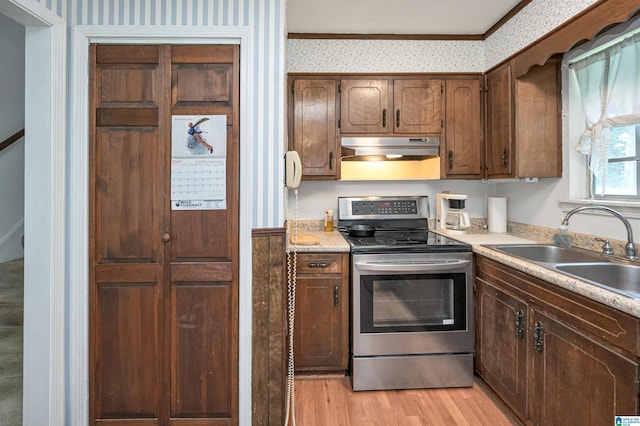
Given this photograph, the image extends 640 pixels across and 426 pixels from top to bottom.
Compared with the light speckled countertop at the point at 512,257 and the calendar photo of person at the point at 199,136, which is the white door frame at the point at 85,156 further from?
the light speckled countertop at the point at 512,257

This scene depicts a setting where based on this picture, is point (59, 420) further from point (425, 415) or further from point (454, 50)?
point (454, 50)

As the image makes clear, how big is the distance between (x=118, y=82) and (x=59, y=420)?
68.2 inches

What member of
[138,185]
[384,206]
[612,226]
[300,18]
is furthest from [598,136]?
[138,185]

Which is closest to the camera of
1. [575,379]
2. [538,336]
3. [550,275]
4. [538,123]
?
[575,379]

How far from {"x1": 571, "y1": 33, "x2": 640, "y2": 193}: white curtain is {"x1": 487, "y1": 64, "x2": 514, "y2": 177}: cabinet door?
1.33ft

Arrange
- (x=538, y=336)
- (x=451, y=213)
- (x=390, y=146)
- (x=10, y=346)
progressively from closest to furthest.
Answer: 1. (x=538, y=336)
2. (x=10, y=346)
3. (x=390, y=146)
4. (x=451, y=213)

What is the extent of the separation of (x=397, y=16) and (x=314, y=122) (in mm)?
989

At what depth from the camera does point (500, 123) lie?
8.98 ft

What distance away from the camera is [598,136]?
220 centimetres

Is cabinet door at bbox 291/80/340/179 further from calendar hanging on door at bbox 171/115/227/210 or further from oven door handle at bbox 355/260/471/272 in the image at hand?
calendar hanging on door at bbox 171/115/227/210

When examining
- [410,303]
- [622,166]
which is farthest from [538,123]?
[410,303]

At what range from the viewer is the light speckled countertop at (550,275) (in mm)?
1288

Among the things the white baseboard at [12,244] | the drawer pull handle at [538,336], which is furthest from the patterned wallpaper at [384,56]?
the white baseboard at [12,244]

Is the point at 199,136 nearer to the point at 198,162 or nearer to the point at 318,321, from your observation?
the point at 198,162
